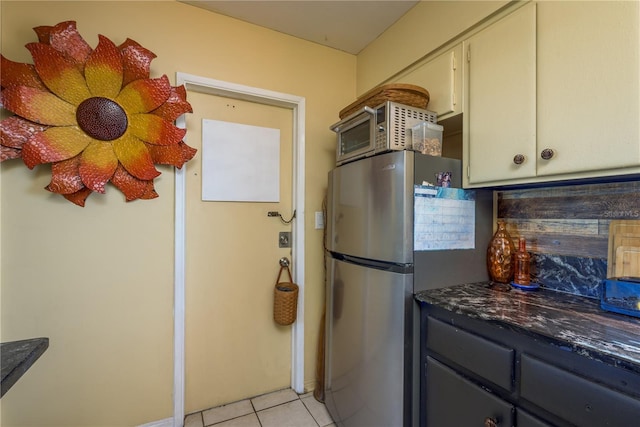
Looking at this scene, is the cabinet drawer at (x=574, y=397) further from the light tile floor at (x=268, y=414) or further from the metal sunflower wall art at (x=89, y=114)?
the metal sunflower wall art at (x=89, y=114)

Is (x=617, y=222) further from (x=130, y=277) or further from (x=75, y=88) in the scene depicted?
(x=75, y=88)

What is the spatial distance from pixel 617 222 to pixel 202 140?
2.10 metres

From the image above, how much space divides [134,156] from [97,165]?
166 mm

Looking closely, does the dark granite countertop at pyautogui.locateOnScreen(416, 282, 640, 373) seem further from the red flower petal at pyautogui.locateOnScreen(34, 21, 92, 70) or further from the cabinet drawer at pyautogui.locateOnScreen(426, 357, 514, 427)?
the red flower petal at pyautogui.locateOnScreen(34, 21, 92, 70)

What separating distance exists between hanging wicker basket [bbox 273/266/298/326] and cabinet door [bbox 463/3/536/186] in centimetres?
125

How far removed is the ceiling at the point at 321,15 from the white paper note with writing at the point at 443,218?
1166 millimetres

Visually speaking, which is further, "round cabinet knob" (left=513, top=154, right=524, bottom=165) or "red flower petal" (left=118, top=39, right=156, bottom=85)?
"red flower petal" (left=118, top=39, right=156, bottom=85)

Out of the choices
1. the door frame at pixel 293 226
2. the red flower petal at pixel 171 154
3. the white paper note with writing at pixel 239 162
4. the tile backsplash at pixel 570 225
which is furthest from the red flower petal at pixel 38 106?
the tile backsplash at pixel 570 225

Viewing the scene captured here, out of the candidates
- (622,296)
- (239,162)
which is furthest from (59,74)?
(622,296)

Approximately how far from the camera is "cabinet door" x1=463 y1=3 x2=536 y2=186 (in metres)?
1.15

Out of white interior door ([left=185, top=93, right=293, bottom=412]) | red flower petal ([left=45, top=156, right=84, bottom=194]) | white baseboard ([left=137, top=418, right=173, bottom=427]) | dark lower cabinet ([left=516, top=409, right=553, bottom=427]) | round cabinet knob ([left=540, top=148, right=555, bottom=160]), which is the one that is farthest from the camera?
white interior door ([left=185, top=93, right=293, bottom=412])

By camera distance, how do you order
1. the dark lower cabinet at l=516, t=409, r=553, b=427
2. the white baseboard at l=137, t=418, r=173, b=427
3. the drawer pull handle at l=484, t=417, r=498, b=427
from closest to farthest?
1. the dark lower cabinet at l=516, t=409, r=553, b=427
2. the drawer pull handle at l=484, t=417, r=498, b=427
3. the white baseboard at l=137, t=418, r=173, b=427

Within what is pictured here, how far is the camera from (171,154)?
5.12ft

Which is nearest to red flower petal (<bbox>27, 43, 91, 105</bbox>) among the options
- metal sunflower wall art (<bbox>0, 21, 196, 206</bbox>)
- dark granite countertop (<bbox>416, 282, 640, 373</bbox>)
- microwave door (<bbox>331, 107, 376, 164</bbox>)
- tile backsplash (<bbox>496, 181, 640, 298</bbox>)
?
metal sunflower wall art (<bbox>0, 21, 196, 206</bbox>)
